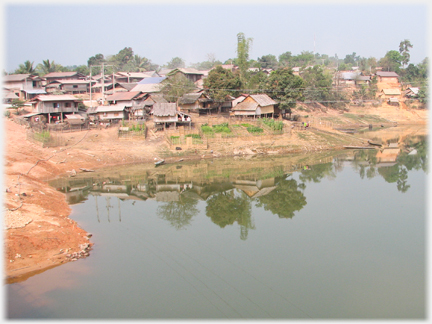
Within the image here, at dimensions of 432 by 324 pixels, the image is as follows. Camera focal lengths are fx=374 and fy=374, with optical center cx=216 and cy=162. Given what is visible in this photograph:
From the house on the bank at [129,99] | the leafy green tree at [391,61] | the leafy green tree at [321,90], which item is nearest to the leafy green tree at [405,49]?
the leafy green tree at [391,61]

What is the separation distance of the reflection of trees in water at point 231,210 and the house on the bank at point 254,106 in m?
18.6

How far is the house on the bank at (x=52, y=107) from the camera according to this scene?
134 feet

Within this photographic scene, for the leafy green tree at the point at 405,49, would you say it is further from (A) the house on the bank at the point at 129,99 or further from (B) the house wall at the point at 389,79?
(A) the house on the bank at the point at 129,99

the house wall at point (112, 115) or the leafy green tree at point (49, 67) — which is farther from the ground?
the leafy green tree at point (49, 67)

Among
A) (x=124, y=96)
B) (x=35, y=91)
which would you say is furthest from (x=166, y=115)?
(x=35, y=91)

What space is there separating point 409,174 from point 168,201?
20.5 meters

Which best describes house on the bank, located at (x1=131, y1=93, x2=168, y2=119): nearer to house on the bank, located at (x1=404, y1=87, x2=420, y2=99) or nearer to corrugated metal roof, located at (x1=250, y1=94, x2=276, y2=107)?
corrugated metal roof, located at (x1=250, y1=94, x2=276, y2=107)

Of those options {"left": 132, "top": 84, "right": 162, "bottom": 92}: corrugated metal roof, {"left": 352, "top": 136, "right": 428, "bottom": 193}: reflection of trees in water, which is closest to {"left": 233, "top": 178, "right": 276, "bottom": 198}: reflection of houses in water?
{"left": 352, "top": 136, "right": 428, "bottom": 193}: reflection of trees in water

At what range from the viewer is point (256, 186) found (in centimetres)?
2873

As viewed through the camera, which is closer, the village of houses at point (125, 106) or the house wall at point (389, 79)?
the village of houses at point (125, 106)

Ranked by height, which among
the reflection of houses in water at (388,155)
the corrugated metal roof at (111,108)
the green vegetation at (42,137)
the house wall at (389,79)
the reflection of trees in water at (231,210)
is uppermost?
the house wall at (389,79)

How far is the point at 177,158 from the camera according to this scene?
3556 centimetres

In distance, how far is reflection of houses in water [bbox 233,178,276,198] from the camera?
1066 inches

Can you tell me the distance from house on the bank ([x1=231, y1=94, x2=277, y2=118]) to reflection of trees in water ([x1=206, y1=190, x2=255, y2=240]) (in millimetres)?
18648
